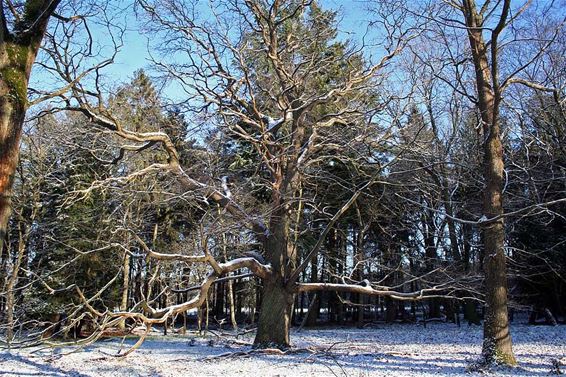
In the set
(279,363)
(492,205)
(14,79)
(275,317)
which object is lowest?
(279,363)

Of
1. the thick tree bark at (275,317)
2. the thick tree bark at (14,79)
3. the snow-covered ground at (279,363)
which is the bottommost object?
the snow-covered ground at (279,363)

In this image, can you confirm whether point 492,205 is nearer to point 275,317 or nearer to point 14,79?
point 275,317

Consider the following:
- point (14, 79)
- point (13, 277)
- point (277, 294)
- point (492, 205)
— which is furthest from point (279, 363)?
point (13, 277)

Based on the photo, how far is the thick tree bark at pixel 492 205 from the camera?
8633mm

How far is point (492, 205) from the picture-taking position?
30.6 ft

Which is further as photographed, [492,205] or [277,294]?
[277,294]

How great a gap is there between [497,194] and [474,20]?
3.44 meters

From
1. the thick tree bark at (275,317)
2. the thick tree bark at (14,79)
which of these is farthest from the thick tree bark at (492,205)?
the thick tree bark at (14,79)

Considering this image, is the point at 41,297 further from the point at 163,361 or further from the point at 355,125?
the point at 355,125

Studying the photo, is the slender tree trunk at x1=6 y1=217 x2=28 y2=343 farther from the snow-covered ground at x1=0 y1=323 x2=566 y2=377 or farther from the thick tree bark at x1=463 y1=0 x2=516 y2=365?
the thick tree bark at x1=463 y1=0 x2=516 y2=365

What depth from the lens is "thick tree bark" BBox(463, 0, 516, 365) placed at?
8.63m

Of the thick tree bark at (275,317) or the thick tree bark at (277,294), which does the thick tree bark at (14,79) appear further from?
the thick tree bark at (275,317)

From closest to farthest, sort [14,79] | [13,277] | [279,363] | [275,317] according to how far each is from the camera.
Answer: [14,79] → [279,363] → [275,317] → [13,277]

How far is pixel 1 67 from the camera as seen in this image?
386 centimetres
